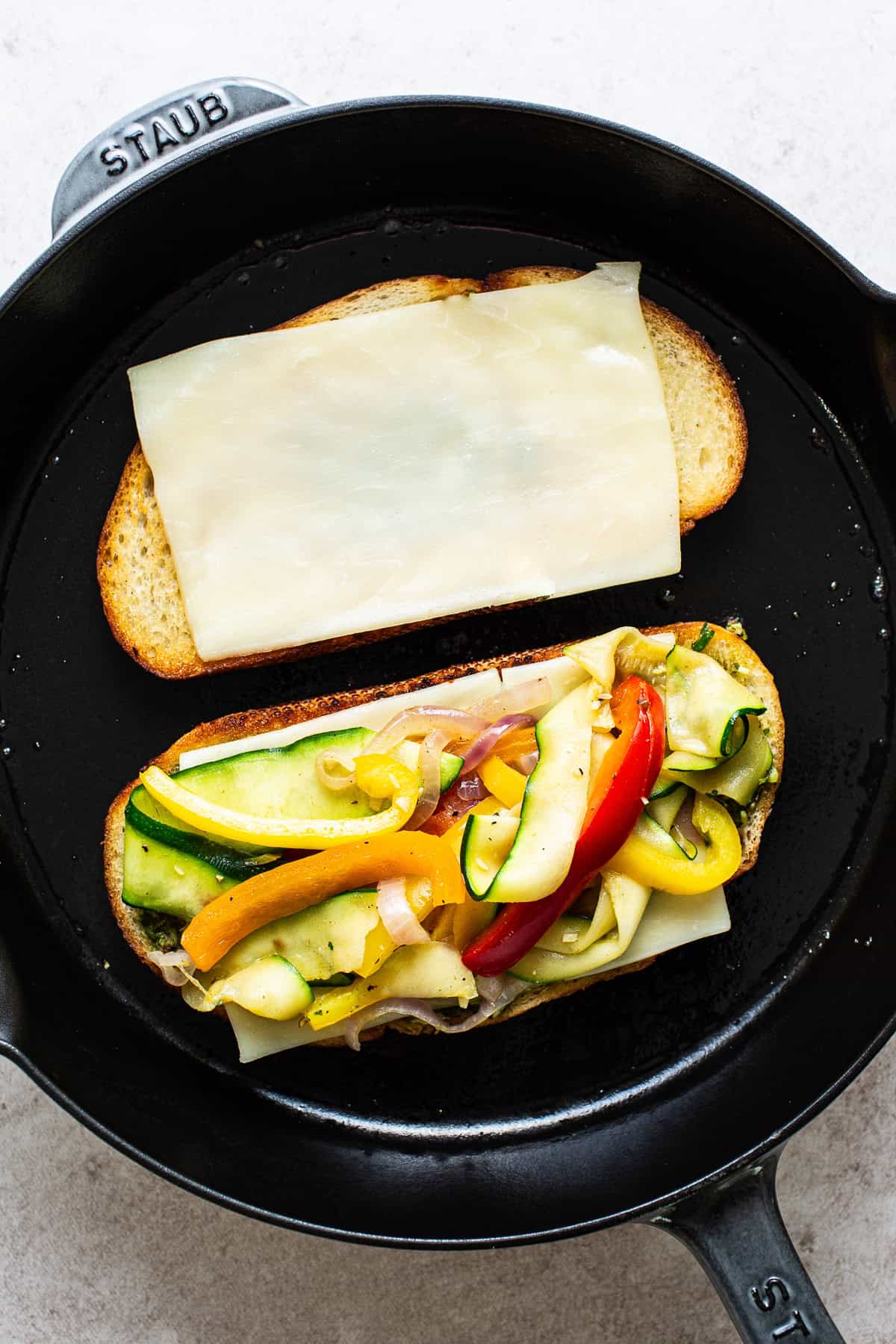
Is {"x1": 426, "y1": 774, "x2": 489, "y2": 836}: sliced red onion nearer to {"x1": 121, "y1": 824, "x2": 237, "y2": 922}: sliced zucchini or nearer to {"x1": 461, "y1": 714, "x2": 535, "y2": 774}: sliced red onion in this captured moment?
{"x1": 461, "y1": 714, "x2": 535, "y2": 774}: sliced red onion

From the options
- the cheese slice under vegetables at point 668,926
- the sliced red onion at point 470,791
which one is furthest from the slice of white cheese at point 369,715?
the cheese slice under vegetables at point 668,926

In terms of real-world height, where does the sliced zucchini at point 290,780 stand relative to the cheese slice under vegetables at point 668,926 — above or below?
above

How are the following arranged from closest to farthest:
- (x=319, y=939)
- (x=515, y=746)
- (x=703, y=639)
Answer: (x=319, y=939)
(x=515, y=746)
(x=703, y=639)

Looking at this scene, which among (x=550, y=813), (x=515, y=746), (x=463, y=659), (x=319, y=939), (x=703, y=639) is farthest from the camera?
(x=463, y=659)

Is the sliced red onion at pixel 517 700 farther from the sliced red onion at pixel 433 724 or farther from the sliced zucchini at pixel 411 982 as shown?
the sliced zucchini at pixel 411 982

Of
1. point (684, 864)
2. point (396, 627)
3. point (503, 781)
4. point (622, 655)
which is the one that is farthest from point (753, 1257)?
point (396, 627)

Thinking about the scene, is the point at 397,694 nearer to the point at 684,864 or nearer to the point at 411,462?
the point at 411,462
